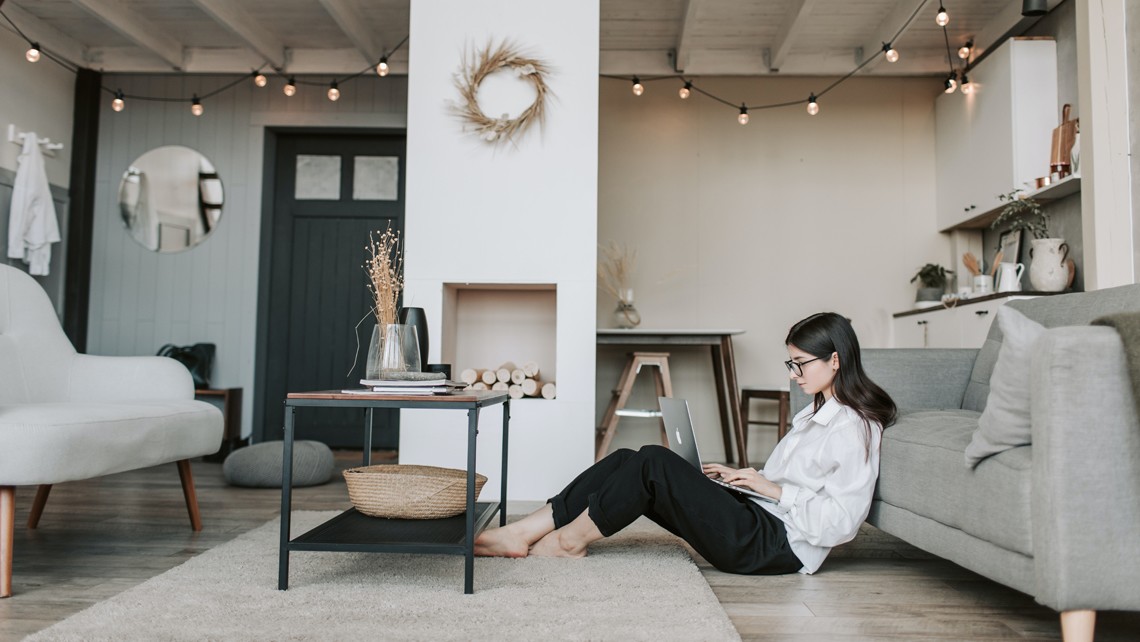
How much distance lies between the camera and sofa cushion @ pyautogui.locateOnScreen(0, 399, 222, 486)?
2107mm

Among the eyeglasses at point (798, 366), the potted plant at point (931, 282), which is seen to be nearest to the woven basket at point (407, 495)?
the eyeglasses at point (798, 366)

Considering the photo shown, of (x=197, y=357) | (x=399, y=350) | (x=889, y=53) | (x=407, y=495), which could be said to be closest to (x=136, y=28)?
(x=197, y=357)

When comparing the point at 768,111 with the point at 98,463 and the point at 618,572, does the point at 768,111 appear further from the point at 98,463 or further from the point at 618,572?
the point at 98,463

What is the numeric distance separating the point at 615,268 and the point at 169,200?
10.6 ft

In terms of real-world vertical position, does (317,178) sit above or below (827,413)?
above

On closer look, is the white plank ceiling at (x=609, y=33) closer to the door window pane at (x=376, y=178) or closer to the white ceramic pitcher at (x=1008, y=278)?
the door window pane at (x=376, y=178)

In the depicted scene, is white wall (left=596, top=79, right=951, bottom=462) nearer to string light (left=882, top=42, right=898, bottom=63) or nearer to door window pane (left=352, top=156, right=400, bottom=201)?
string light (left=882, top=42, right=898, bottom=63)

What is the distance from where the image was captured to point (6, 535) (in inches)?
81.7

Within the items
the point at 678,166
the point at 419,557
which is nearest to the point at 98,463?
the point at 419,557

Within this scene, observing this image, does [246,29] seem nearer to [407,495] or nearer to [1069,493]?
[407,495]

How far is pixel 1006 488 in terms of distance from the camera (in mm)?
1774

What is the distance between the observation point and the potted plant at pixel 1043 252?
4320mm

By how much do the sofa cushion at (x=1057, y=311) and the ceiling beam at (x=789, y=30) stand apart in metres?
2.36

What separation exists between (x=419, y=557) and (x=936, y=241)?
4.61 meters
